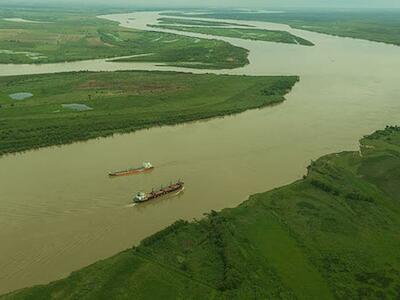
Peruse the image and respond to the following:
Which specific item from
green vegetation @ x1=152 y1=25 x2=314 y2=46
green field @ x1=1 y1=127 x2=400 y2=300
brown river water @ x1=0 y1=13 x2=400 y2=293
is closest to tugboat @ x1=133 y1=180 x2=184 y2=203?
brown river water @ x1=0 y1=13 x2=400 y2=293

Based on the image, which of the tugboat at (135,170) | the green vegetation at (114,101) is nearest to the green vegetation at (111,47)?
the green vegetation at (114,101)

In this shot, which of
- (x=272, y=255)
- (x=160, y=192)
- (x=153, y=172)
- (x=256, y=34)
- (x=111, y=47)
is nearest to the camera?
(x=272, y=255)

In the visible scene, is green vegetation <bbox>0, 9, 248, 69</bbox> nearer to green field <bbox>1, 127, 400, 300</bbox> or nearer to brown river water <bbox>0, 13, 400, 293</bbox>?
brown river water <bbox>0, 13, 400, 293</bbox>

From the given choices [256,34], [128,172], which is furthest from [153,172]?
[256,34]

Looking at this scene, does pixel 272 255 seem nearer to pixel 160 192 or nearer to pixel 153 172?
pixel 160 192

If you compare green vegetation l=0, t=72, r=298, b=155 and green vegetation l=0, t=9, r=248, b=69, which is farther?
green vegetation l=0, t=9, r=248, b=69

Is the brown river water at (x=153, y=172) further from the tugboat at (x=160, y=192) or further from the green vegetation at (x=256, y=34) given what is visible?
the green vegetation at (x=256, y=34)
